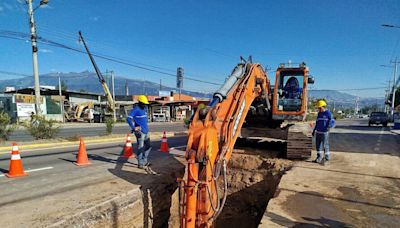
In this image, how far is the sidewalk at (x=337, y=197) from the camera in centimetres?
419

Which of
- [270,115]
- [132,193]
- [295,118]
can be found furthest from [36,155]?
[295,118]

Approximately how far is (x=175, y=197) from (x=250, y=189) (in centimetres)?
232

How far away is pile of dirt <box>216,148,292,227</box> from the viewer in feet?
24.6

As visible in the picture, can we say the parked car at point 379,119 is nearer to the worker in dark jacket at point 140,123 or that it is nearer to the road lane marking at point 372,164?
the road lane marking at point 372,164

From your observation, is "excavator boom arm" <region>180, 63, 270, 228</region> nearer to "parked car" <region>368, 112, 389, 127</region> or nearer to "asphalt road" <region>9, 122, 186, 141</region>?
"asphalt road" <region>9, 122, 186, 141</region>

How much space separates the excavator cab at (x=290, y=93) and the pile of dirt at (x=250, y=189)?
1455 millimetres

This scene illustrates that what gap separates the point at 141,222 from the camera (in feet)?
18.5

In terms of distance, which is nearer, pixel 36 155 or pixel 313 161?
pixel 313 161

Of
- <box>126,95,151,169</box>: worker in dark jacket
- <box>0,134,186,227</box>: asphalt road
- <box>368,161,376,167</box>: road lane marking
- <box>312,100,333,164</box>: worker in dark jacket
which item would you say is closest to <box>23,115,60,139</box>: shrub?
<box>0,134,186,227</box>: asphalt road

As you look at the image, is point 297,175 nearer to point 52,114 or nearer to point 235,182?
point 235,182

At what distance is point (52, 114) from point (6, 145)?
22.7 metres

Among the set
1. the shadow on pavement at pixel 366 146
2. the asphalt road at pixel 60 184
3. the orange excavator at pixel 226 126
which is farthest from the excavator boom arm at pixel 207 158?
the shadow on pavement at pixel 366 146

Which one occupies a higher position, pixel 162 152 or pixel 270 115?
pixel 270 115

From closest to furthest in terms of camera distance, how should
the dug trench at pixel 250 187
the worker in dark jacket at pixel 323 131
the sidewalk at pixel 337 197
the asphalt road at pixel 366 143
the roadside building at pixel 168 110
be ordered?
the sidewalk at pixel 337 197
the dug trench at pixel 250 187
the worker in dark jacket at pixel 323 131
the asphalt road at pixel 366 143
the roadside building at pixel 168 110
